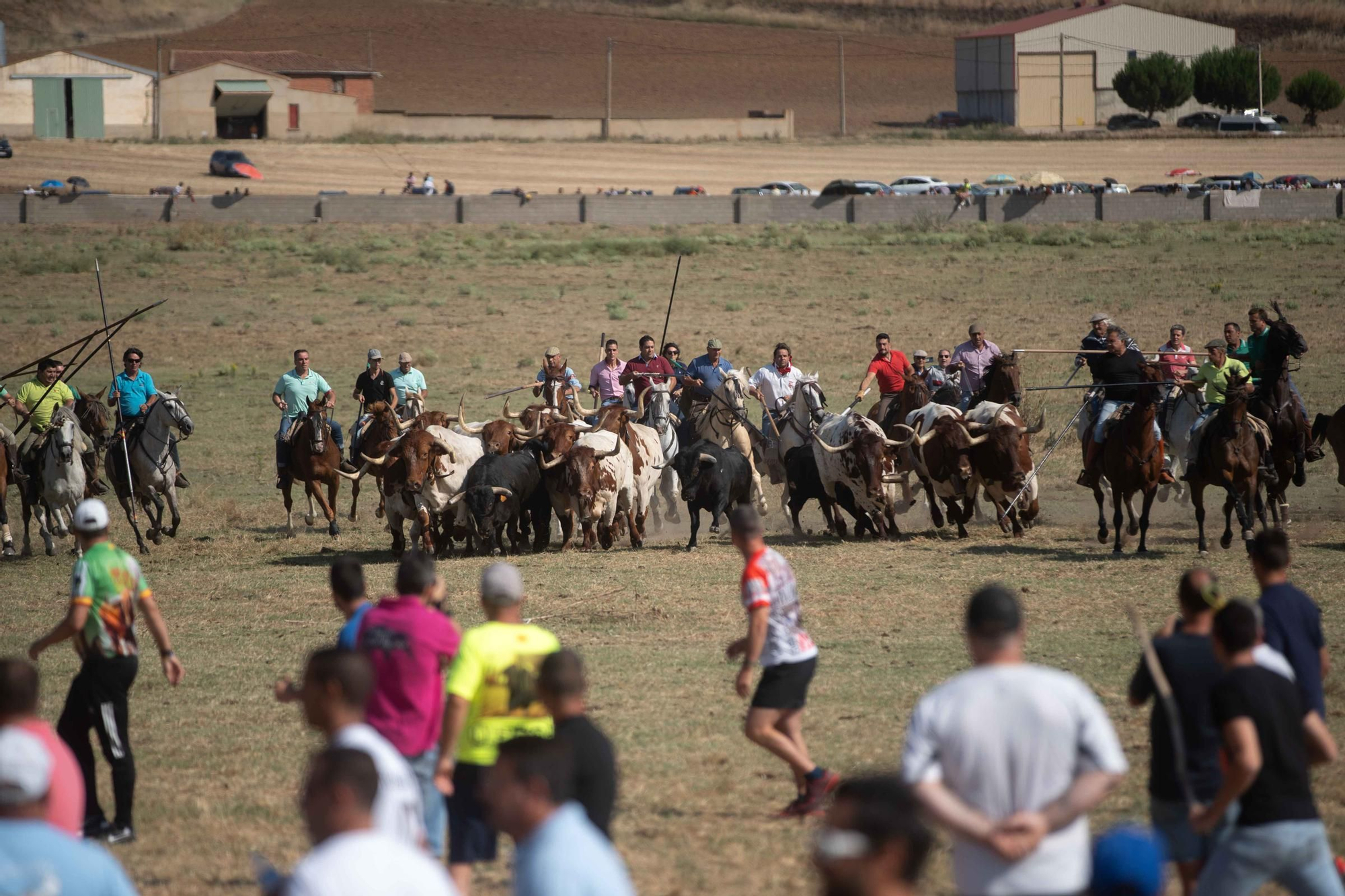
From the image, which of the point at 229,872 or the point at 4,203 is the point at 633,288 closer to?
the point at 4,203

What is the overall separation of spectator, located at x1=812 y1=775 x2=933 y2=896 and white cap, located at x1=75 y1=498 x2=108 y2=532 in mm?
5374

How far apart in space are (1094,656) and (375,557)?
400 inches

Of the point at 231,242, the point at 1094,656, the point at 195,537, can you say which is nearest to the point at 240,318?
the point at 231,242

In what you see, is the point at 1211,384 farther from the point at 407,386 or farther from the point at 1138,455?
the point at 407,386

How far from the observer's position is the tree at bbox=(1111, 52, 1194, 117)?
304ft

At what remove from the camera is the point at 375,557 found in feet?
64.6

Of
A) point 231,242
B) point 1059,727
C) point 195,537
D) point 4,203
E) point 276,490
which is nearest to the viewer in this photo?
point 1059,727

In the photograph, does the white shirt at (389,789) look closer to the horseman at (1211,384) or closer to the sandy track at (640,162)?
the horseman at (1211,384)

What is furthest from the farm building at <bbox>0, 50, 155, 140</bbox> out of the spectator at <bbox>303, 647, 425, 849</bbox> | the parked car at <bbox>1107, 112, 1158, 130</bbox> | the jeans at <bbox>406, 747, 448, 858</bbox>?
the spectator at <bbox>303, 647, 425, 849</bbox>

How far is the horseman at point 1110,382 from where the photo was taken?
62.6 ft

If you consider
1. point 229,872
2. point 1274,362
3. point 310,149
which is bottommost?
point 229,872

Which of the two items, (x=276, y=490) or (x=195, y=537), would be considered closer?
(x=195, y=537)

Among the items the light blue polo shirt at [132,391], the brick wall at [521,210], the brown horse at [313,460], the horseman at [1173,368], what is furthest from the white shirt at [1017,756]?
the brick wall at [521,210]

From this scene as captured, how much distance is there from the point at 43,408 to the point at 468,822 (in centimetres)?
Result: 1643
